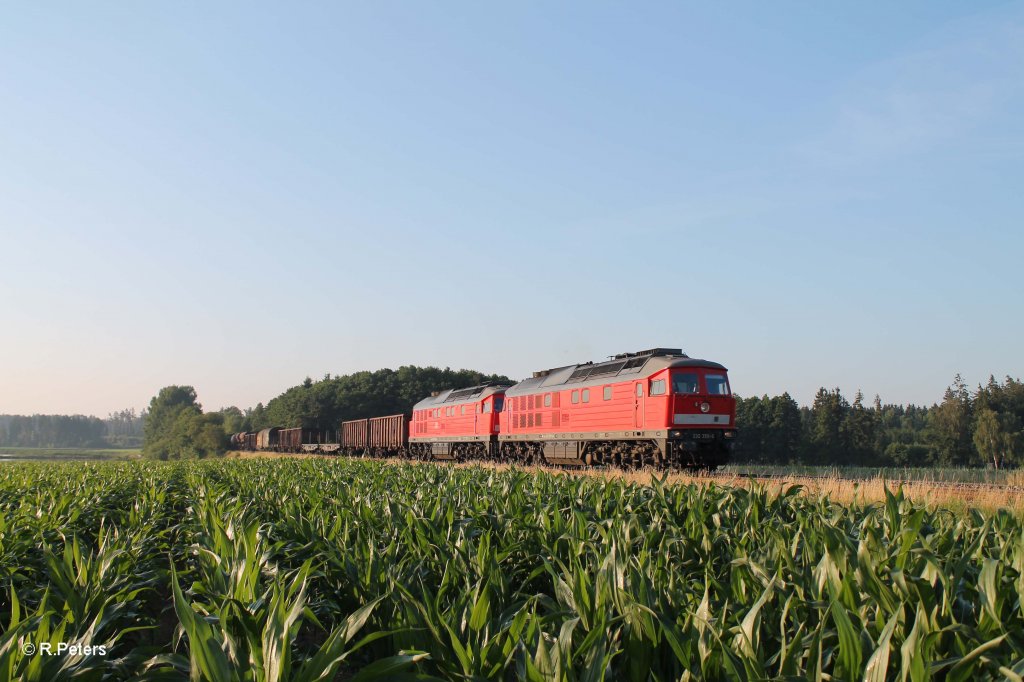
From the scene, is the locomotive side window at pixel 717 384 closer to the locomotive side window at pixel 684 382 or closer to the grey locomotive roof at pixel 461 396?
the locomotive side window at pixel 684 382

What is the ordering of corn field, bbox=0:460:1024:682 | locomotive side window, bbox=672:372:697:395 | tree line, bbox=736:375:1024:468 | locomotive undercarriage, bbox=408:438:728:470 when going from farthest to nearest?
tree line, bbox=736:375:1024:468
locomotive undercarriage, bbox=408:438:728:470
locomotive side window, bbox=672:372:697:395
corn field, bbox=0:460:1024:682

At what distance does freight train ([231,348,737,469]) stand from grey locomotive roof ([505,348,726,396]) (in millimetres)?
49

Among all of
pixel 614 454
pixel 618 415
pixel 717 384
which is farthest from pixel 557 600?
pixel 614 454

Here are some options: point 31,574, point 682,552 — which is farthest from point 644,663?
point 31,574

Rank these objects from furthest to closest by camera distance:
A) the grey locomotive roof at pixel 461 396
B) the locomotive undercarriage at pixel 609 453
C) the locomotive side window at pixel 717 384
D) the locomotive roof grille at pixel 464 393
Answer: the locomotive roof grille at pixel 464 393 → the grey locomotive roof at pixel 461 396 → the locomotive side window at pixel 717 384 → the locomotive undercarriage at pixel 609 453

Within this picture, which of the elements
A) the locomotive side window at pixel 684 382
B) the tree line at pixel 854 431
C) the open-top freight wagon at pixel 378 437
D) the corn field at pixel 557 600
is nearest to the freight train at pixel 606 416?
the locomotive side window at pixel 684 382

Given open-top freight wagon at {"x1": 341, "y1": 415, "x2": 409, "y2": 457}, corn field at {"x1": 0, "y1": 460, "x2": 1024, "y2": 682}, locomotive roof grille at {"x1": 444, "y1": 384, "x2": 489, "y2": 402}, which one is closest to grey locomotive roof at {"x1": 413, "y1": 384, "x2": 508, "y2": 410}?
locomotive roof grille at {"x1": 444, "y1": 384, "x2": 489, "y2": 402}

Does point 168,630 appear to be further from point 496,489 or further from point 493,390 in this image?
point 493,390

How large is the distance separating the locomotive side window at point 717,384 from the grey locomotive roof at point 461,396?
16243 mm

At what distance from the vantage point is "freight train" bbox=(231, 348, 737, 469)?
25656mm

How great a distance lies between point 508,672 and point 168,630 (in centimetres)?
631

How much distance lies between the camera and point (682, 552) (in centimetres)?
716

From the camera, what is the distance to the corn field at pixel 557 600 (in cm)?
388

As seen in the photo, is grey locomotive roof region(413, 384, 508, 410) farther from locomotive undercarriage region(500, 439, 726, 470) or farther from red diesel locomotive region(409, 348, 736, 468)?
locomotive undercarriage region(500, 439, 726, 470)
